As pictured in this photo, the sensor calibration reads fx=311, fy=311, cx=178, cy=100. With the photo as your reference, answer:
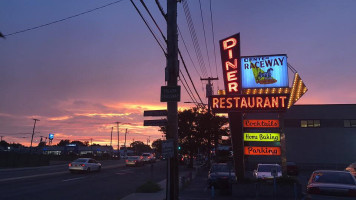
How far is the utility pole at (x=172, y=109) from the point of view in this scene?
1040 cm

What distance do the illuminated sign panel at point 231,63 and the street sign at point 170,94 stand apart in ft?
29.9

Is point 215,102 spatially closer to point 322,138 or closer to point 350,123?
point 322,138

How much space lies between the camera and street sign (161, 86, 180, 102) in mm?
10625

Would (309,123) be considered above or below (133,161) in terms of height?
above

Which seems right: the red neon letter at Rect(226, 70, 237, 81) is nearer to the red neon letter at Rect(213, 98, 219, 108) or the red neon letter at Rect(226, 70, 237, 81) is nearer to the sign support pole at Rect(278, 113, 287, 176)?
the red neon letter at Rect(213, 98, 219, 108)

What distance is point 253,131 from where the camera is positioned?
19.3m

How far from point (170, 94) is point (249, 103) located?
940 centimetres

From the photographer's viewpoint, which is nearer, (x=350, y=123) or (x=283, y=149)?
(x=283, y=149)

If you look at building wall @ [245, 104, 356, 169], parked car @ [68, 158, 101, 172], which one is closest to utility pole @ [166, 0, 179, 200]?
parked car @ [68, 158, 101, 172]

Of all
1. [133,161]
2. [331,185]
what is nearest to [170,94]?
[331,185]

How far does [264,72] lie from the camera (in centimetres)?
2091

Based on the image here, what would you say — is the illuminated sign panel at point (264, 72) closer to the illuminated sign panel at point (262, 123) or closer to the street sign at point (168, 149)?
the illuminated sign panel at point (262, 123)

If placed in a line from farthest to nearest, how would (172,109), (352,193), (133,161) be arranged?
1. (133,161)
2. (172,109)
3. (352,193)

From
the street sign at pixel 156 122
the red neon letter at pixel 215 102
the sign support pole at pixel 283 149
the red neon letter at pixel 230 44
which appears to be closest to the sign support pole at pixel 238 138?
the red neon letter at pixel 215 102
